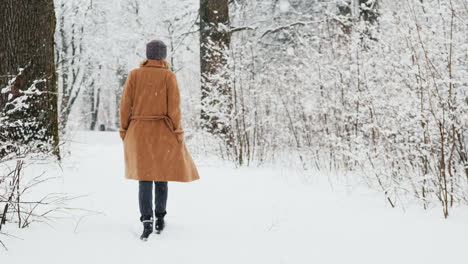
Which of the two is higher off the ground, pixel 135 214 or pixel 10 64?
pixel 10 64

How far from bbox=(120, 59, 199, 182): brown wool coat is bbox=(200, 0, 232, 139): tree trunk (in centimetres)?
370

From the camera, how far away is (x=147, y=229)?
10.3 feet

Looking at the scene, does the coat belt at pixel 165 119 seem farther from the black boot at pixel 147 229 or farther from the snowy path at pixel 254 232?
the snowy path at pixel 254 232

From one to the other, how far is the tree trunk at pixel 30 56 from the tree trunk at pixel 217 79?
259cm

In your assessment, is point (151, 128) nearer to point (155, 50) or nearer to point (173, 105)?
point (173, 105)

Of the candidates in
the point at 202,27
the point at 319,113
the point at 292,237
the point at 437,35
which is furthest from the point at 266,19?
the point at 292,237

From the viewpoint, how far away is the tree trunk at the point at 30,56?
5.02 meters

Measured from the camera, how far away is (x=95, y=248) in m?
2.75

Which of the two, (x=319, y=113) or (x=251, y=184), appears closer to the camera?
(x=251, y=184)

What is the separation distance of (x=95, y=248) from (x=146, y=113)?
1.08 m

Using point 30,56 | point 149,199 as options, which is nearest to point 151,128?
point 149,199

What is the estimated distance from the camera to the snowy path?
2.67m

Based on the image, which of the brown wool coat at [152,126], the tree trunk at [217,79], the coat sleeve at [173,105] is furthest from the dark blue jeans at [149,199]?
the tree trunk at [217,79]

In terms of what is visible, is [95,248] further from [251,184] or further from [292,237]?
[251,184]
